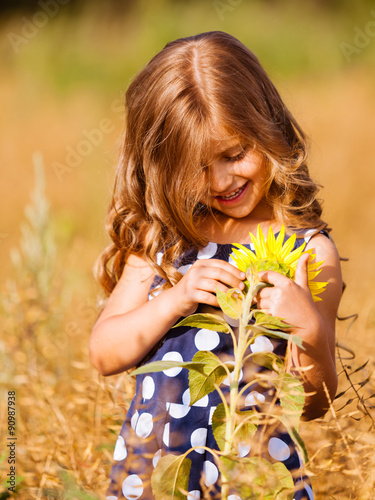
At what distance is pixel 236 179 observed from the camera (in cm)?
114

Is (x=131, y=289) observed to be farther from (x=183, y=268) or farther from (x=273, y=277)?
(x=273, y=277)

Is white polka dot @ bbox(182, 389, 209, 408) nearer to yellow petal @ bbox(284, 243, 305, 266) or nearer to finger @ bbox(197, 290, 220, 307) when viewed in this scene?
finger @ bbox(197, 290, 220, 307)

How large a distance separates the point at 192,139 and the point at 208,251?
213 mm

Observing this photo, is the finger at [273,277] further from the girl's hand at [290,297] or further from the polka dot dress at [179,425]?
the polka dot dress at [179,425]

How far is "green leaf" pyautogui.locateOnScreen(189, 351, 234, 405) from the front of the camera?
34.0 inches

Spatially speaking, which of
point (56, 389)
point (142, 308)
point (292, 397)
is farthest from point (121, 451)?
point (56, 389)

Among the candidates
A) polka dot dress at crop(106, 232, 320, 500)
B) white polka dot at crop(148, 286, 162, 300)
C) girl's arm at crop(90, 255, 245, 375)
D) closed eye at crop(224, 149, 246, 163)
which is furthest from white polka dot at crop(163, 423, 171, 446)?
closed eye at crop(224, 149, 246, 163)

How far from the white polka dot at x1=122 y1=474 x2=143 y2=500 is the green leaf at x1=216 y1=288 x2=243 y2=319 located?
16.5 inches

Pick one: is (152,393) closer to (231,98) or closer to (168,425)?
(168,425)

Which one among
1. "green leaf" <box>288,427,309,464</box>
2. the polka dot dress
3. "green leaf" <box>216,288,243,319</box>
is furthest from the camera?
the polka dot dress

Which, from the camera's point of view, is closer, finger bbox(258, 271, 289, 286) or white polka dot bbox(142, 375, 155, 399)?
finger bbox(258, 271, 289, 286)

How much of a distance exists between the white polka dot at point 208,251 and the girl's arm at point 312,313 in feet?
0.57

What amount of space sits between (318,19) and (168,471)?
646cm

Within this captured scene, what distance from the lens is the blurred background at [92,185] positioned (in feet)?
4.89
